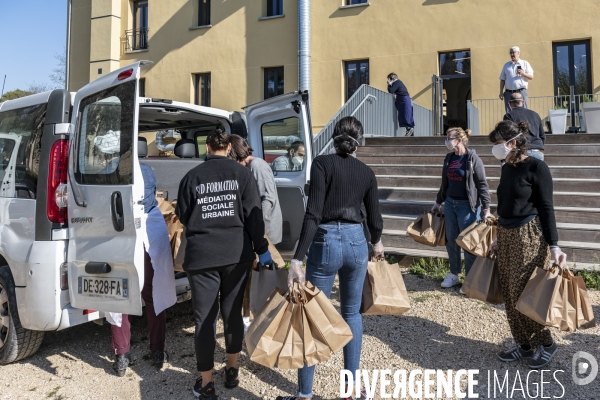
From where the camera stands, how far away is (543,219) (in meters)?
3.85

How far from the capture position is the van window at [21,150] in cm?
393

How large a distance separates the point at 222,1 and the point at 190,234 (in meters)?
15.7

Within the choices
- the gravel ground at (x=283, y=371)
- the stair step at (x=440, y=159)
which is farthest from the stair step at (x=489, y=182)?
the gravel ground at (x=283, y=371)

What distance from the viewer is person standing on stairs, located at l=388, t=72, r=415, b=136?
12.6m

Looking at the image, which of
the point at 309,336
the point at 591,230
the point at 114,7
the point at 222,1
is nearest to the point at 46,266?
the point at 309,336

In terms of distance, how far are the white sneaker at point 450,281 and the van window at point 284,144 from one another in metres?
2.17

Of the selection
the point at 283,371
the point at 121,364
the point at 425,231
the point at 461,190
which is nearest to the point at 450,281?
the point at 425,231

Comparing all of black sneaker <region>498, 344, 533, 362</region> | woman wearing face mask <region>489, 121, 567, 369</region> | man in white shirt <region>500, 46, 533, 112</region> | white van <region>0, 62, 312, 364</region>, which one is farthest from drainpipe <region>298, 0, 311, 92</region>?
black sneaker <region>498, 344, 533, 362</region>

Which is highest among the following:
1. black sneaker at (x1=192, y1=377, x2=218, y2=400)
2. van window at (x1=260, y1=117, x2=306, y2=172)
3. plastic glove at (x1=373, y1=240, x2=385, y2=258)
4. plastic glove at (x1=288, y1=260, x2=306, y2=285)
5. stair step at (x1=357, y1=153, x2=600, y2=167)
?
stair step at (x1=357, y1=153, x2=600, y2=167)

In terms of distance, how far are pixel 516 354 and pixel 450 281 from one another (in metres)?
1.93

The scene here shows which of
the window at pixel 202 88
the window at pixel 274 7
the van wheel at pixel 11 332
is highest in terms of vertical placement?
the window at pixel 274 7

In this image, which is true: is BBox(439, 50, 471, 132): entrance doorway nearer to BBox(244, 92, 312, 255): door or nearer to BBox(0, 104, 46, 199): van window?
BBox(244, 92, 312, 255): door

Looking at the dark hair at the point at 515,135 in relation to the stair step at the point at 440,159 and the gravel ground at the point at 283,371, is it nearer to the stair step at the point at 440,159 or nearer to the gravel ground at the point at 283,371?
the gravel ground at the point at 283,371

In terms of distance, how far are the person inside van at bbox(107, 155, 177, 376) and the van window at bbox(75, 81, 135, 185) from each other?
0.42 metres
